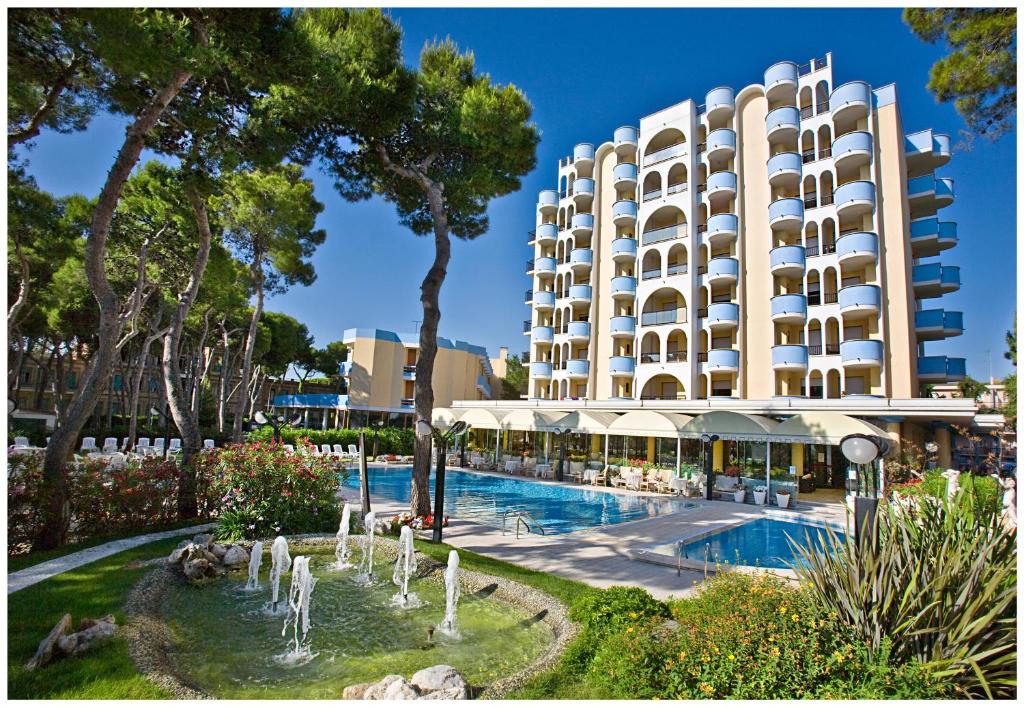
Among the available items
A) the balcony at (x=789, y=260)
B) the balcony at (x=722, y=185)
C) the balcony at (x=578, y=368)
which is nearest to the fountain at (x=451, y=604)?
the balcony at (x=789, y=260)

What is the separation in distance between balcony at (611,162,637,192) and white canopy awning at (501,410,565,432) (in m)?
15.8

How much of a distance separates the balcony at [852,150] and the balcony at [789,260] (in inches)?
169

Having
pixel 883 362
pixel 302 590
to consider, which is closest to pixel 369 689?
pixel 302 590

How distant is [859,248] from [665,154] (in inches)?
474

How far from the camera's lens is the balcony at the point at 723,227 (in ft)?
87.9

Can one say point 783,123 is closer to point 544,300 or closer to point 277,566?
point 544,300

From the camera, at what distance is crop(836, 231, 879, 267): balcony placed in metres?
22.7

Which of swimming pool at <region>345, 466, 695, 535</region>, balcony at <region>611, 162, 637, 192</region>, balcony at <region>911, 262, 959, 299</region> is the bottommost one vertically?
swimming pool at <region>345, 466, 695, 535</region>

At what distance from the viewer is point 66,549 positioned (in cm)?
827

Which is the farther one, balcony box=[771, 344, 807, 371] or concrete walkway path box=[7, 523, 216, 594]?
balcony box=[771, 344, 807, 371]

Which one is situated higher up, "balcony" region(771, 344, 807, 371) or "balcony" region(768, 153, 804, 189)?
"balcony" region(768, 153, 804, 189)

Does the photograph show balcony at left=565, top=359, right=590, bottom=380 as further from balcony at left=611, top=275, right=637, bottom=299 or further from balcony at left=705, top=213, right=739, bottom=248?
balcony at left=705, top=213, right=739, bottom=248

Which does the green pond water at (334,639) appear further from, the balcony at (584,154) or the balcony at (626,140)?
the balcony at (584,154)

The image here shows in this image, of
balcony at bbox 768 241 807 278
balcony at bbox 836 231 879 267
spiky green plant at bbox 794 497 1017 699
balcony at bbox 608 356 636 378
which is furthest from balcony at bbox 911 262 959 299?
spiky green plant at bbox 794 497 1017 699
